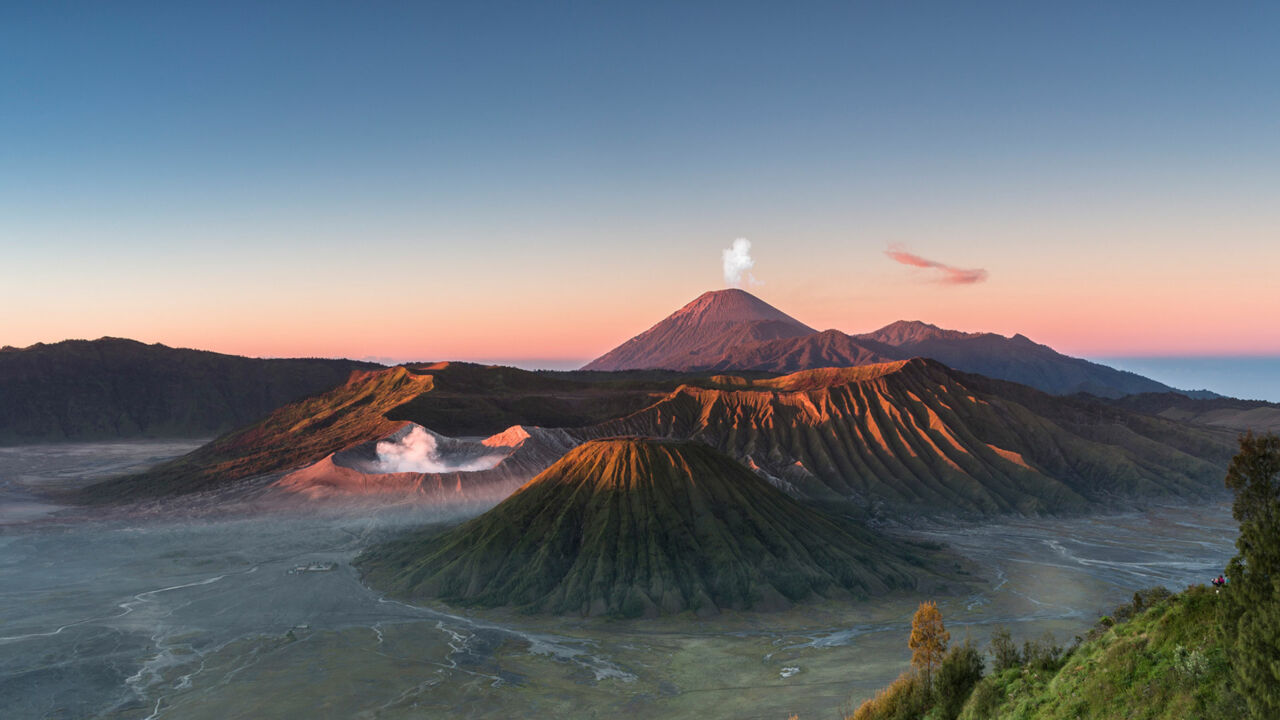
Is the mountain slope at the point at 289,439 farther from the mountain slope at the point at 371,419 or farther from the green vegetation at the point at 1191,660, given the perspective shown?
the green vegetation at the point at 1191,660

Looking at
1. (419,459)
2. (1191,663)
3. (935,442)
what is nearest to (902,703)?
(1191,663)

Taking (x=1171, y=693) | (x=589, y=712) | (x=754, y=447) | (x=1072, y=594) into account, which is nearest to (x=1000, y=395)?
(x=754, y=447)

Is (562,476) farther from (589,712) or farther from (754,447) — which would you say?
(754,447)

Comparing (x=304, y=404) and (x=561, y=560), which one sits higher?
(x=304, y=404)

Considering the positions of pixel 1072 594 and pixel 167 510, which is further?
pixel 167 510

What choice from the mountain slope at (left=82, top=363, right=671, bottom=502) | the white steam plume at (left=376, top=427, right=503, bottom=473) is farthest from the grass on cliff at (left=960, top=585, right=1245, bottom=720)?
the white steam plume at (left=376, top=427, right=503, bottom=473)

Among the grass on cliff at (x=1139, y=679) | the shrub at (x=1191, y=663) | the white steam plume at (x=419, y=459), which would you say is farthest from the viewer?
the white steam plume at (x=419, y=459)

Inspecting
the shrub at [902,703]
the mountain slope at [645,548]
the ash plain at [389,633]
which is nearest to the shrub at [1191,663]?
the shrub at [902,703]
